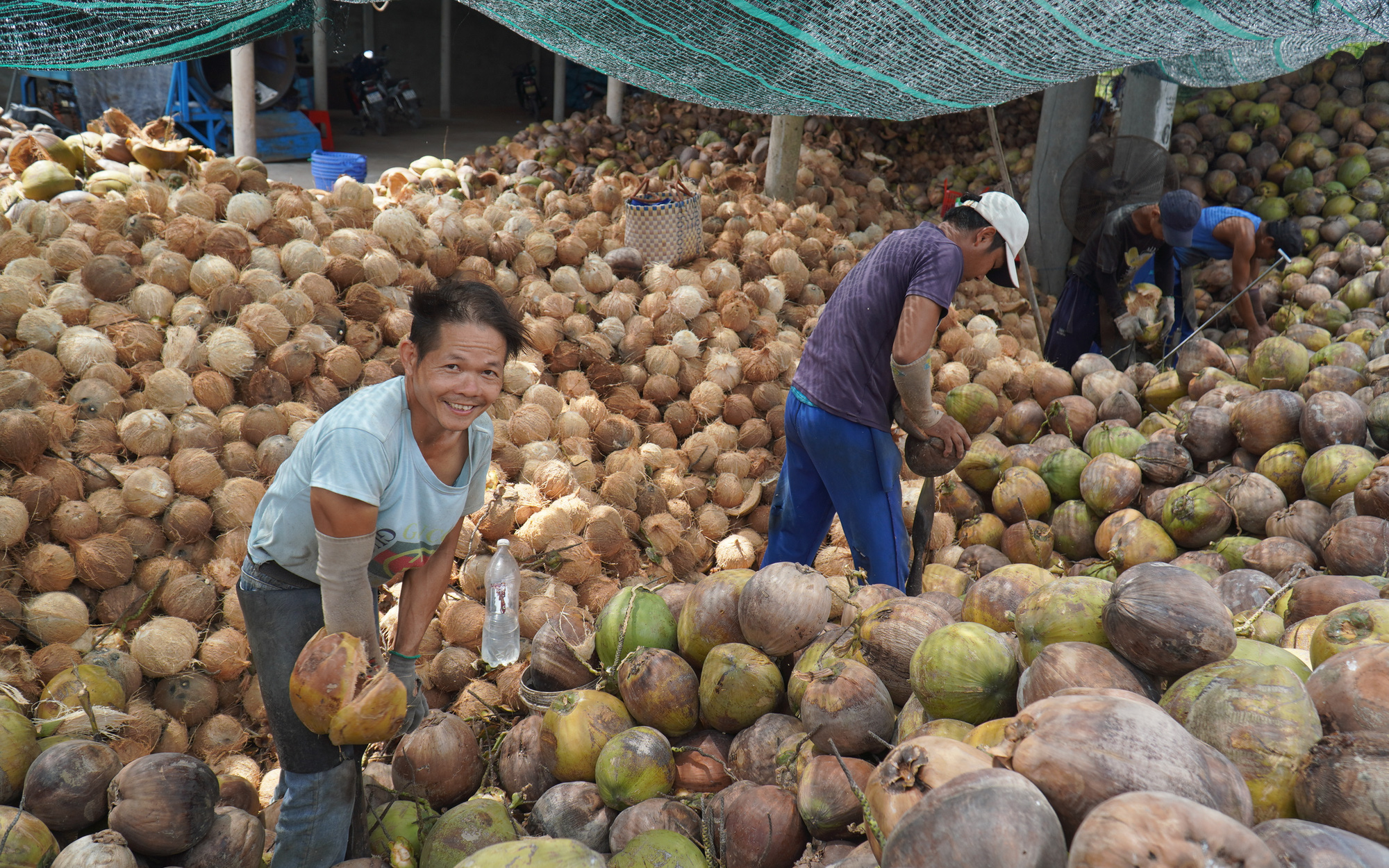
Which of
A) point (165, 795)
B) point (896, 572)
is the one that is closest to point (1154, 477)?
point (896, 572)

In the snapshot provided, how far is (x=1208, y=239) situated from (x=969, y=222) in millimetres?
3990

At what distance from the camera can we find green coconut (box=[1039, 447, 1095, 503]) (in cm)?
435

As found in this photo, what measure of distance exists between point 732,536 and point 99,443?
9.73 feet

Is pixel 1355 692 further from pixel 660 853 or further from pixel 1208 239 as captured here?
pixel 1208 239

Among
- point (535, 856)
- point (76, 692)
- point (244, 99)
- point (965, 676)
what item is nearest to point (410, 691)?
point (535, 856)

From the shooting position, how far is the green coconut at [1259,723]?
140 centimetres

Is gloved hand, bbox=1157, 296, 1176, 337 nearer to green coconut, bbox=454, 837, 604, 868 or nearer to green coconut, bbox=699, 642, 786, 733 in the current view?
green coconut, bbox=699, 642, 786, 733

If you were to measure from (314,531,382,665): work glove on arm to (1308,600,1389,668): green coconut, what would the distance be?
2.05 meters

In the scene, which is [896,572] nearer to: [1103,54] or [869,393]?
[869,393]

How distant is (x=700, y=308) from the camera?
567 cm

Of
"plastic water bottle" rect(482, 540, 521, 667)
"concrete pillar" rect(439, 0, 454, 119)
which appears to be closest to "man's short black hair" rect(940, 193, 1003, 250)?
"plastic water bottle" rect(482, 540, 521, 667)

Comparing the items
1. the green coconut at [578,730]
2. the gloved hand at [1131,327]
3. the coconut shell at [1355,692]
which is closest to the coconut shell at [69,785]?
the green coconut at [578,730]

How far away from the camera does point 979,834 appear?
1.14 m

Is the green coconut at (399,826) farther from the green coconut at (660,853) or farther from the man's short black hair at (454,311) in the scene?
the man's short black hair at (454,311)
